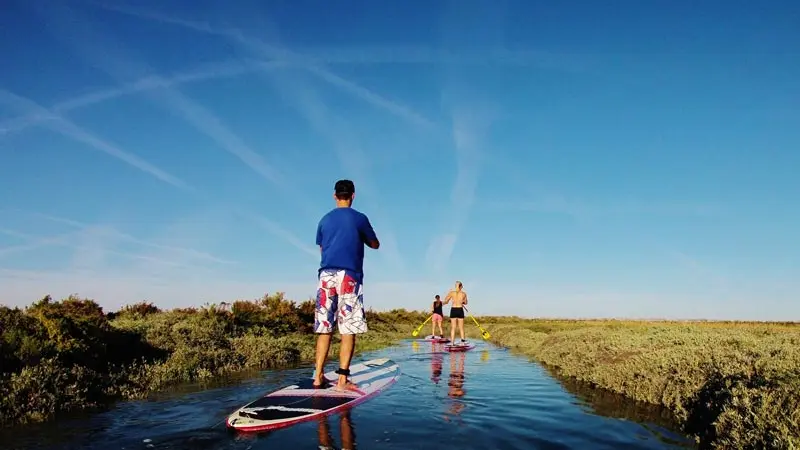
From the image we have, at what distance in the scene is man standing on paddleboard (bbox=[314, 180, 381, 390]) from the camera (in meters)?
8.81

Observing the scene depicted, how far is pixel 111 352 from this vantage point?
12797mm

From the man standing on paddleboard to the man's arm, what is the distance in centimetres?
2

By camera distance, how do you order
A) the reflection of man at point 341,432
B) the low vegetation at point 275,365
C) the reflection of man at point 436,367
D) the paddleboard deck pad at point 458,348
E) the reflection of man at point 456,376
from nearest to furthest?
the reflection of man at point 341,432 < the low vegetation at point 275,365 < the reflection of man at point 456,376 < the reflection of man at point 436,367 < the paddleboard deck pad at point 458,348

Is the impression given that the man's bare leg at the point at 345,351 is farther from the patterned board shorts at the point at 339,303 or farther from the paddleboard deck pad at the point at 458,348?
the paddleboard deck pad at the point at 458,348

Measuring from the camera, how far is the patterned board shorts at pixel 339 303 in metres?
8.80

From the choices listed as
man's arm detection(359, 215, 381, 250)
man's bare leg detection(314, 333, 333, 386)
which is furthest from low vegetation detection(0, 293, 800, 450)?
man's arm detection(359, 215, 381, 250)

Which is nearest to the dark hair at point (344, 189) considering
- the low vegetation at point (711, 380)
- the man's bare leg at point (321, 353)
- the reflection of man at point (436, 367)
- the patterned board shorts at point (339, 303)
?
the patterned board shorts at point (339, 303)

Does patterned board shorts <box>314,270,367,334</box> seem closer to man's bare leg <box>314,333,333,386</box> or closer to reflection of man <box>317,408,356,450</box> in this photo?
man's bare leg <box>314,333,333,386</box>

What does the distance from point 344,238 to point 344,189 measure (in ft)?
3.23

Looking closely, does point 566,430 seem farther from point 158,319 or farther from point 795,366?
point 158,319

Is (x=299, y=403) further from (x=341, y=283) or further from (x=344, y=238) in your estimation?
(x=344, y=238)

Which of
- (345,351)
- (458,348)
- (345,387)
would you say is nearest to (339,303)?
(345,351)

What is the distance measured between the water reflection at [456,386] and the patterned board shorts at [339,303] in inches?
78.3

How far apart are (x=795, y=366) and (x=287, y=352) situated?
43.3 feet
